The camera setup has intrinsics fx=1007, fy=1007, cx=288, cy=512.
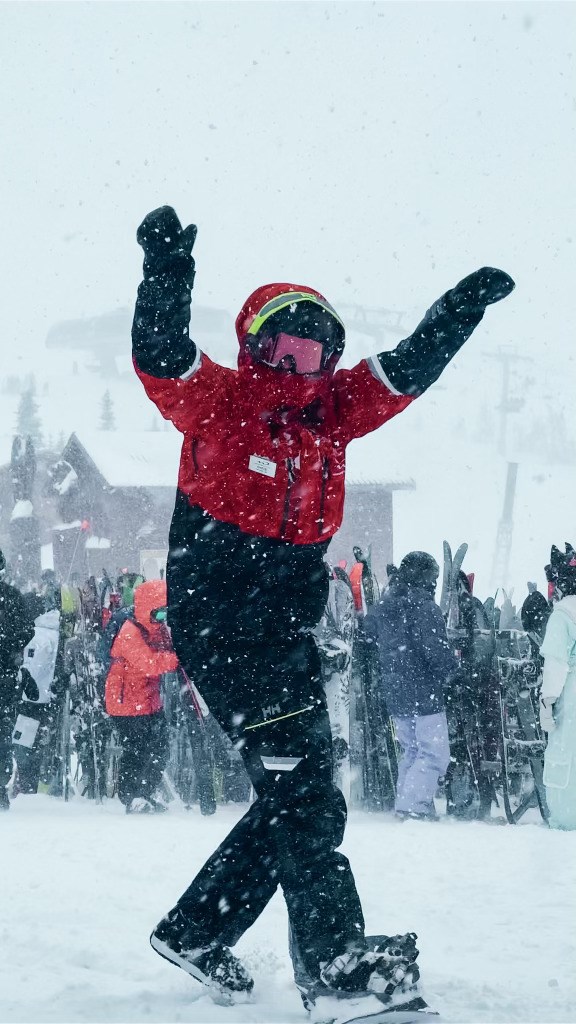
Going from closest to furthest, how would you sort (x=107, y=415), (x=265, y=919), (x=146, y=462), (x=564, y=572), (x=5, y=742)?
(x=265, y=919), (x=564, y=572), (x=5, y=742), (x=146, y=462), (x=107, y=415)

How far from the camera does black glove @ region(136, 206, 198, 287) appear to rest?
235cm

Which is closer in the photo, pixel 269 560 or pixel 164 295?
pixel 164 295

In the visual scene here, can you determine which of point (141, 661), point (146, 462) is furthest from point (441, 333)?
point (146, 462)

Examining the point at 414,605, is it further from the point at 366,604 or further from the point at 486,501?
the point at 486,501

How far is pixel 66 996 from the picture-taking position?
8.38 ft

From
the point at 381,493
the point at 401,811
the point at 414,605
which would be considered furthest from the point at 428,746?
the point at 381,493

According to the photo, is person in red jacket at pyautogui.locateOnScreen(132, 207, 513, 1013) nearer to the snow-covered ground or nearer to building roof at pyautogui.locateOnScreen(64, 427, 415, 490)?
the snow-covered ground

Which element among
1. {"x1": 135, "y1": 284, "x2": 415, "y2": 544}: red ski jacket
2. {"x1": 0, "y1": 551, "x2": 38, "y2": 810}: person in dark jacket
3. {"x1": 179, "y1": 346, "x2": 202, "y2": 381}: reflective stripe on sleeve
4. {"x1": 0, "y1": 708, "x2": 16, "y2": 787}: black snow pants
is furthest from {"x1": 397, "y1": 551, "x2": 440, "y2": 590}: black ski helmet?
{"x1": 179, "y1": 346, "x2": 202, "y2": 381}: reflective stripe on sleeve

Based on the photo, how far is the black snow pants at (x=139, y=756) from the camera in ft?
23.5

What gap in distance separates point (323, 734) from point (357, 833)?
3410mm

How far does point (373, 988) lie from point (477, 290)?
5.70 feet

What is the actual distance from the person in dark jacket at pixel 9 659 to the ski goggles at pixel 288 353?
4656 mm

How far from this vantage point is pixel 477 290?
267 cm

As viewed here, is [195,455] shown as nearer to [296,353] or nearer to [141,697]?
[296,353]
